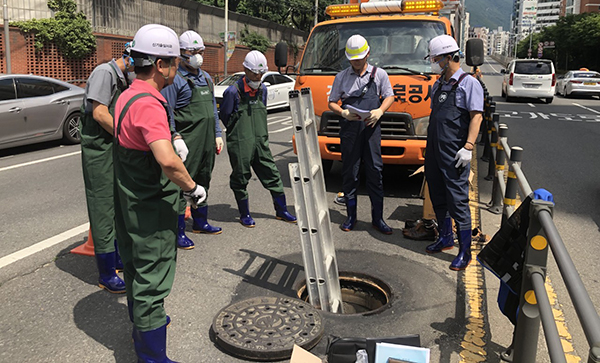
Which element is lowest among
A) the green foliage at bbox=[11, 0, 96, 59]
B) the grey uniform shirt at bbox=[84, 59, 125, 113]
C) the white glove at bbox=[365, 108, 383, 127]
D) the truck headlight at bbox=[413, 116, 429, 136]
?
the truck headlight at bbox=[413, 116, 429, 136]

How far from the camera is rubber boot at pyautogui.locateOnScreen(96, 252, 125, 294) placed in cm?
422

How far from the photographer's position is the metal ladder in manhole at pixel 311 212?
3695mm

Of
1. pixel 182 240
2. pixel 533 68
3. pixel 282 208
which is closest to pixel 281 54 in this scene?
pixel 282 208

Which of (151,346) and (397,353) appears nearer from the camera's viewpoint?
(397,353)

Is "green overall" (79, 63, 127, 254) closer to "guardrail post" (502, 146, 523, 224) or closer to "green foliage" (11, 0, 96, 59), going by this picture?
"guardrail post" (502, 146, 523, 224)

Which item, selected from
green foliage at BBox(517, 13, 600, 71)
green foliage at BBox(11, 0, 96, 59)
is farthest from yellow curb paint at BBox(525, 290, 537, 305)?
green foliage at BBox(517, 13, 600, 71)

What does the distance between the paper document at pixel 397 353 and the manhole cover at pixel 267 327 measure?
0.77 meters

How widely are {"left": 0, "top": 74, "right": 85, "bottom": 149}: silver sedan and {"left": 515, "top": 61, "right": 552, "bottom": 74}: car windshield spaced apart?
63.9ft

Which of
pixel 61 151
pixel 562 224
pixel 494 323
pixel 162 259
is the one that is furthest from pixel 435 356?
pixel 61 151

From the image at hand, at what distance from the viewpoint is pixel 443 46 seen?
15.5 feet

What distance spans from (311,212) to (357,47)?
2.32 meters

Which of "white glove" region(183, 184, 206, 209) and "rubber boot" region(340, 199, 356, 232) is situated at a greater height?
"white glove" region(183, 184, 206, 209)

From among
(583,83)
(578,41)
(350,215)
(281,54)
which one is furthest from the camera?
(578,41)

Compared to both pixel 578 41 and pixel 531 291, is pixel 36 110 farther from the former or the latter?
pixel 578 41
